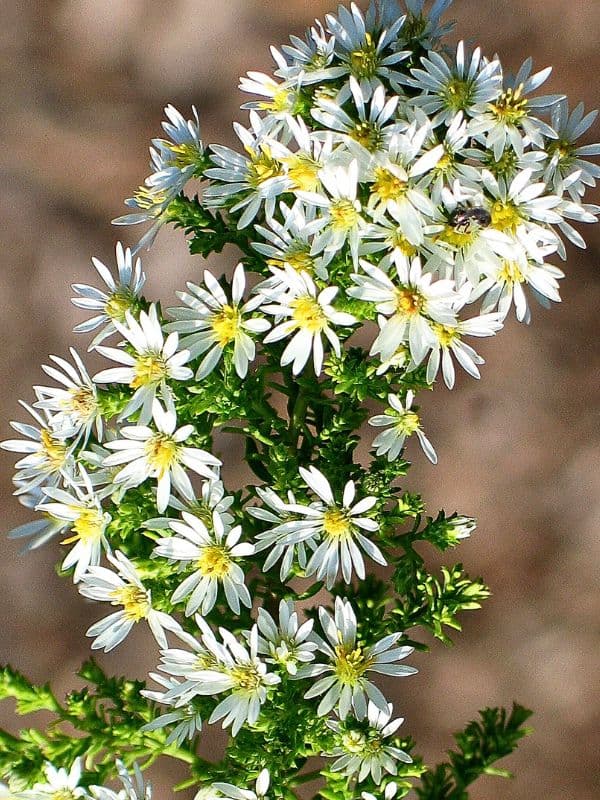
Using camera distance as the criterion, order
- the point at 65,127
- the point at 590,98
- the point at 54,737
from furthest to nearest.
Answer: the point at 65,127, the point at 590,98, the point at 54,737

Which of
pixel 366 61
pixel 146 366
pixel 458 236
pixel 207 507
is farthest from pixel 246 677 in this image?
pixel 366 61

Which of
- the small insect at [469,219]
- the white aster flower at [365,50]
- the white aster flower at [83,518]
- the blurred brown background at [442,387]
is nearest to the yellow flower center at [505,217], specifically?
the small insect at [469,219]

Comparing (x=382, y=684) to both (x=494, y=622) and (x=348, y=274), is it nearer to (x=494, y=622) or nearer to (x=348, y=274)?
(x=494, y=622)

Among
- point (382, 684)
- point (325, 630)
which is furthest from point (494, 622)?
point (325, 630)

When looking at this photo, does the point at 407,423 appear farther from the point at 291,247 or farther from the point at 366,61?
the point at 366,61

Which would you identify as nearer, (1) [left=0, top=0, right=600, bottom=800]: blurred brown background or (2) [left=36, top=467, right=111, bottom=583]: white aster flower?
(2) [left=36, top=467, right=111, bottom=583]: white aster flower

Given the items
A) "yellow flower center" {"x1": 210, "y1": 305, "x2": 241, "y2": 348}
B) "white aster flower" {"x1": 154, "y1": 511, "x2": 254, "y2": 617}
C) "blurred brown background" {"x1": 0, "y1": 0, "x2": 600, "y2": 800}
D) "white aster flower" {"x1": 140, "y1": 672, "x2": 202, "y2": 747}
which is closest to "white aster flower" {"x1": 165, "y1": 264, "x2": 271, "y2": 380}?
"yellow flower center" {"x1": 210, "y1": 305, "x2": 241, "y2": 348}

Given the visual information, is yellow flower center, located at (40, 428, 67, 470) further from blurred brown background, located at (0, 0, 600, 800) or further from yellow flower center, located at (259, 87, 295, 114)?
blurred brown background, located at (0, 0, 600, 800)
